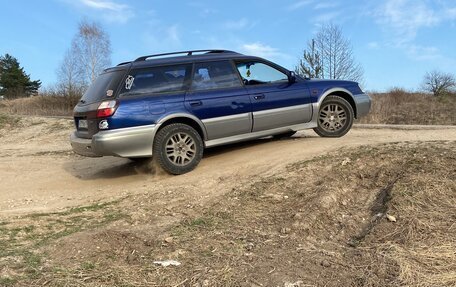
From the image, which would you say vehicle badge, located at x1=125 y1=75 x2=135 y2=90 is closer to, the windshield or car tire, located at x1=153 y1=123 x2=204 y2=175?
the windshield

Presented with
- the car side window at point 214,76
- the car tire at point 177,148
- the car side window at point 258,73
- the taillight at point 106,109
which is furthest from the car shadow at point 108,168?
the car side window at point 258,73

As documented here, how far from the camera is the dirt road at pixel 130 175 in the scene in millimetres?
6281

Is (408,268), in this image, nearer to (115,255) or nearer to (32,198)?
(115,255)

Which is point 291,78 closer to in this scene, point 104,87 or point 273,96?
point 273,96

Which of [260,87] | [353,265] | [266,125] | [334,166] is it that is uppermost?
[260,87]

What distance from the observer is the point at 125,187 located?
684cm

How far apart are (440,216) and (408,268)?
1280mm

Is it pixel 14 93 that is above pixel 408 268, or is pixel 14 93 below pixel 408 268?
above

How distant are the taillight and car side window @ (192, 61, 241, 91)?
1351 mm

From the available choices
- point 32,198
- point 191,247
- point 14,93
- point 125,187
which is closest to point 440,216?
point 191,247

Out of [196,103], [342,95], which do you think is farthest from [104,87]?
[342,95]

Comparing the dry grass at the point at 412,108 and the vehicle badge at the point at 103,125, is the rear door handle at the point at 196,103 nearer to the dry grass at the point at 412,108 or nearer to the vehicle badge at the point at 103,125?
the vehicle badge at the point at 103,125

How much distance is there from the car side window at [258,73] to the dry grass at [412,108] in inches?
704

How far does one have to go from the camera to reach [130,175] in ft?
25.2
